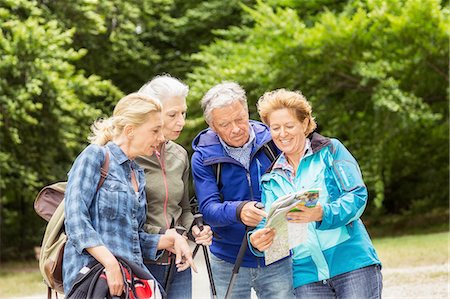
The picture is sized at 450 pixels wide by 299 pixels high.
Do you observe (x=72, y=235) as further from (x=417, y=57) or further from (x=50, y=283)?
Answer: (x=417, y=57)

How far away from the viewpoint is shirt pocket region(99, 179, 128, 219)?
338 centimetres

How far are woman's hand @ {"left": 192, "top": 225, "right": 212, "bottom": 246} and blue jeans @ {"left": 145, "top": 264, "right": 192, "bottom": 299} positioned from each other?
0.22m

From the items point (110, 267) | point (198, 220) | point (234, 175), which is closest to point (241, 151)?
point (234, 175)

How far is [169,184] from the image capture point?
3.97 metres

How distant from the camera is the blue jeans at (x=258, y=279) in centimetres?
406

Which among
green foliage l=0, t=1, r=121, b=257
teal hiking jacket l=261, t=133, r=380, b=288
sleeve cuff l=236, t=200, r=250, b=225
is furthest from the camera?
green foliage l=0, t=1, r=121, b=257

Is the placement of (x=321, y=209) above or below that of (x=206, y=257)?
above

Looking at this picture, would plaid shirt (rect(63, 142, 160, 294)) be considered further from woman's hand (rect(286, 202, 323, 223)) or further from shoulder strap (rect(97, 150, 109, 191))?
woman's hand (rect(286, 202, 323, 223))

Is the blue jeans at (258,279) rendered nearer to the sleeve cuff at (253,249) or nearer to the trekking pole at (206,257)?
the trekking pole at (206,257)

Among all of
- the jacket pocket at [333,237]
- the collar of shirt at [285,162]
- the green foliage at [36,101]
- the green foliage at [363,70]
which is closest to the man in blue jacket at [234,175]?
the collar of shirt at [285,162]

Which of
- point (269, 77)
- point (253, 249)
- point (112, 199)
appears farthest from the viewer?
point (269, 77)

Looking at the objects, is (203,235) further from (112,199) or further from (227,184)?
(112,199)

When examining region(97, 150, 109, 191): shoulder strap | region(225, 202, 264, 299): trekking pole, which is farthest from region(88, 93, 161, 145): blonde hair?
region(225, 202, 264, 299): trekking pole

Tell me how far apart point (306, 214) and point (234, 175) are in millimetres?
670
